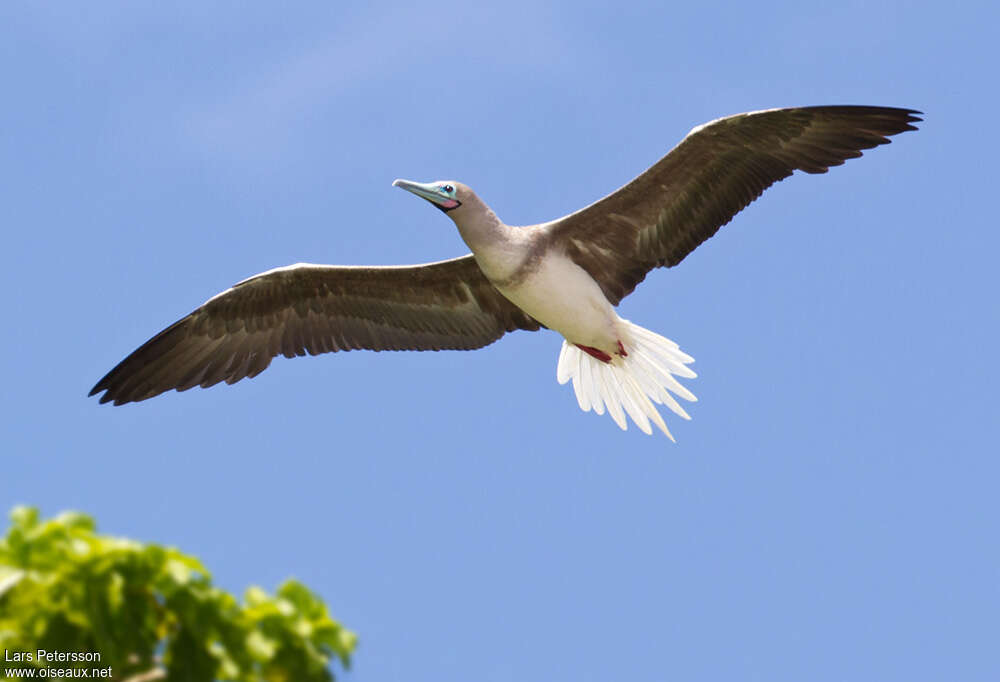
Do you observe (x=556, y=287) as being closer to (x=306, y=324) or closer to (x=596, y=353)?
(x=596, y=353)

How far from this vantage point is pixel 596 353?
38.7 feet

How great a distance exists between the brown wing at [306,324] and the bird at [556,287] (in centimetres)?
1

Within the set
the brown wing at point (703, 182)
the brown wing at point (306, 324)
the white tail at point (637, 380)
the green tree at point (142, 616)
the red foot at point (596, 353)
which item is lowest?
the green tree at point (142, 616)

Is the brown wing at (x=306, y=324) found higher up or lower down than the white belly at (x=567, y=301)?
higher up

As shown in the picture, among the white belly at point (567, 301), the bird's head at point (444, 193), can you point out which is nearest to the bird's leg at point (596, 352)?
the white belly at point (567, 301)

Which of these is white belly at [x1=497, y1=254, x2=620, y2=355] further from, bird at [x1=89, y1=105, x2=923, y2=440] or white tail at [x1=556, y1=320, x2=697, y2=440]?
white tail at [x1=556, y1=320, x2=697, y2=440]

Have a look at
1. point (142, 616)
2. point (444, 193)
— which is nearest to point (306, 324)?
point (444, 193)

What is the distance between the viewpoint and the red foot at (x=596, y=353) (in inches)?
461

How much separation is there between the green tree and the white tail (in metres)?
6.83

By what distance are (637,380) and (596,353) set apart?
0.41 m

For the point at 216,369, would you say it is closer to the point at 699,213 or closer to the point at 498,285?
the point at 498,285

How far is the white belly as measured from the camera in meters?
11.1

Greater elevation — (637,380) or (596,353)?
(596,353)

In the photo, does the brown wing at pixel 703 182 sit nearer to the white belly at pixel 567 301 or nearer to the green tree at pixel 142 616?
the white belly at pixel 567 301
